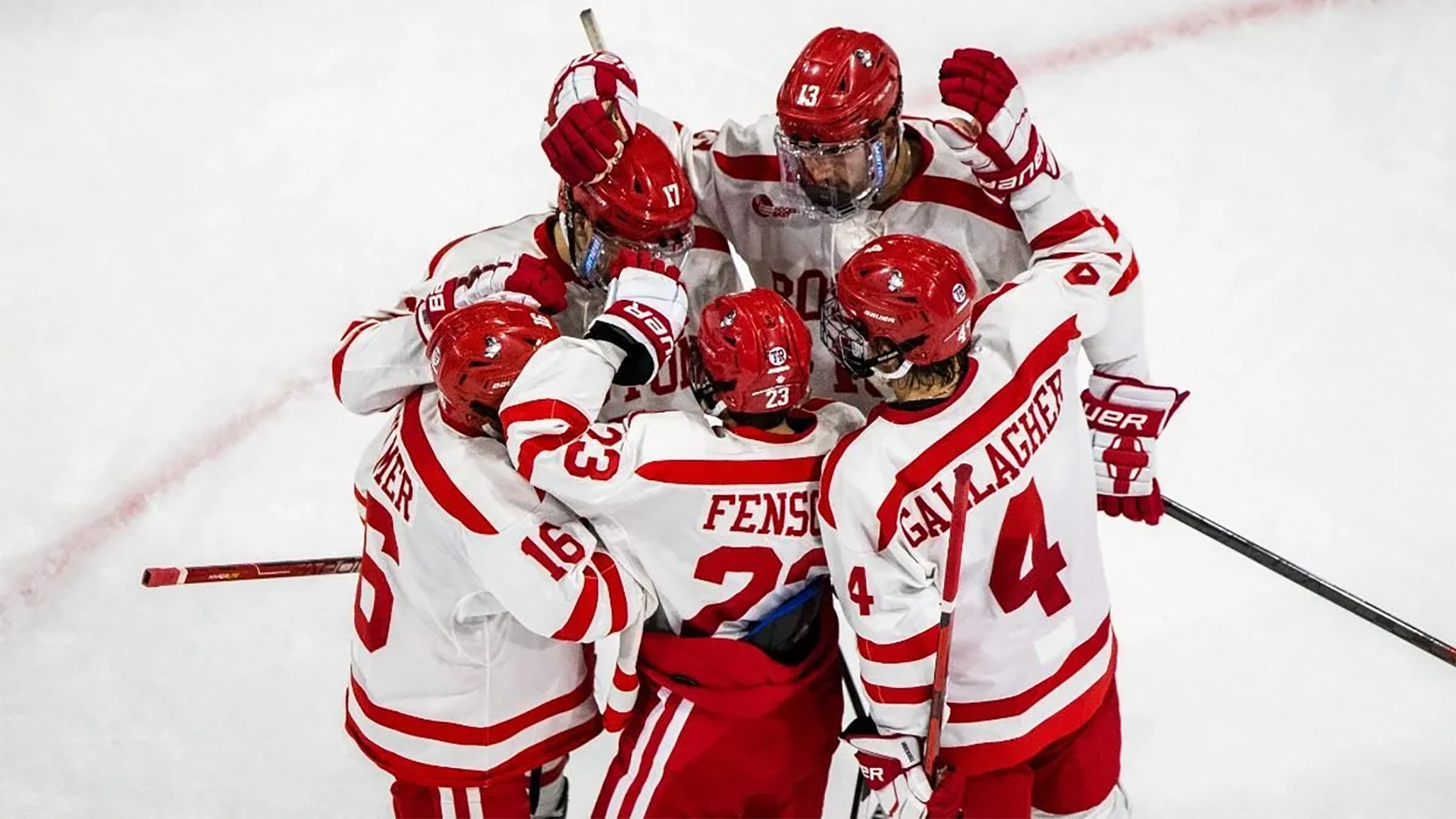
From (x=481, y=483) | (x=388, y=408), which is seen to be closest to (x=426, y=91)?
(x=388, y=408)

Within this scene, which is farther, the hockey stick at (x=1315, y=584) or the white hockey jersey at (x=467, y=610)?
the hockey stick at (x=1315, y=584)

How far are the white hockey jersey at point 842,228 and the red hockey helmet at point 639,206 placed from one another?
0.68ft

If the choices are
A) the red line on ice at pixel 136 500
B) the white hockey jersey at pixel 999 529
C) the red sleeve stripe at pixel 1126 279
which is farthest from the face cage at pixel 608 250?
the red line on ice at pixel 136 500

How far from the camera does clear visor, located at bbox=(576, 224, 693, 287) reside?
2514 millimetres

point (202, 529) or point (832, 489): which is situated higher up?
point (832, 489)

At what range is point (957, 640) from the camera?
2447 millimetres

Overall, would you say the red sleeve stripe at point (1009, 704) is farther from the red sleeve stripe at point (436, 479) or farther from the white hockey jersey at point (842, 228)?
the red sleeve stripe at point (436, 479)

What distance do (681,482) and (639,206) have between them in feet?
1.50

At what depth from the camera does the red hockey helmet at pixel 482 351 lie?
7.59 feet

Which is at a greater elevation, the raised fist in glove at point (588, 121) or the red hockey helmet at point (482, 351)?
the raised fist in glove at point (588, 121)

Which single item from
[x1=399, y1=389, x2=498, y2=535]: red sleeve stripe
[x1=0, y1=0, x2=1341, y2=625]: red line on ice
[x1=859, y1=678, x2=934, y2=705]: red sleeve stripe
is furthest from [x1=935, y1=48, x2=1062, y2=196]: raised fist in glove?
[x1=0, y1=0, x2=1341, y2=625]: red line on ice

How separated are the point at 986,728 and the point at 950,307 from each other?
69 cm

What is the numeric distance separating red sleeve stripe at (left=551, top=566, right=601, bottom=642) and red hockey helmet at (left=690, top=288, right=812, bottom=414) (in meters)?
0.31

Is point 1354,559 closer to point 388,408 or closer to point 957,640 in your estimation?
point 957,640
